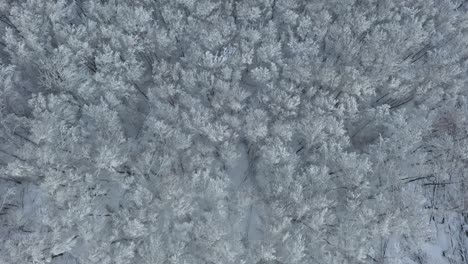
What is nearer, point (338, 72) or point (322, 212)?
point (322, 212)

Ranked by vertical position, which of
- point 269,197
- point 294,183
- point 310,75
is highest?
point 310,75

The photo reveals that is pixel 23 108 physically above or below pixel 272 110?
below

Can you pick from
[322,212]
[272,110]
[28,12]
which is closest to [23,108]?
[28,12]

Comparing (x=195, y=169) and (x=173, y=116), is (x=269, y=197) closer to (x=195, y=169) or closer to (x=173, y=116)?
(x=195, y=169)

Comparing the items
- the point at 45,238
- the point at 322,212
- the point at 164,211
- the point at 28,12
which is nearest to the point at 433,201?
the point at 322,212

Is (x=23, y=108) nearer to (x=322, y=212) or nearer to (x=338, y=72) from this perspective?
(x=322, y=212)

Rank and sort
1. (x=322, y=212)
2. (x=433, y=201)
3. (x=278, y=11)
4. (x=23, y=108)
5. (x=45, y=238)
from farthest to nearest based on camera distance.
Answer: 1. (x=278, y=11)
2. (x=433, y=201)
3. (x=23, y=108)
4. (x=322, y=212)
5. (x=45, y=238)

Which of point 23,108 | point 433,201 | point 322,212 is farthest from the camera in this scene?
point 433,201
